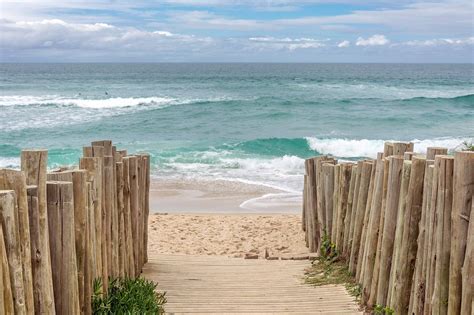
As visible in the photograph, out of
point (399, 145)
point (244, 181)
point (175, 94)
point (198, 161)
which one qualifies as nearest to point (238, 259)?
point (399, 145)

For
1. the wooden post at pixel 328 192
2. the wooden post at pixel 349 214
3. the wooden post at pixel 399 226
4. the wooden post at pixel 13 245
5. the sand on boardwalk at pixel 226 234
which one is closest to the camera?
the wooden post at pixel 13 245

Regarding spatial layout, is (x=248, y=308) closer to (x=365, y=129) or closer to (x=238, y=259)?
(x=238, y=259)

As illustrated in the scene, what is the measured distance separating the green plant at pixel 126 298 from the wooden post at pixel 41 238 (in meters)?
1.22

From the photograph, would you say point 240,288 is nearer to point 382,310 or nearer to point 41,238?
point 382,310

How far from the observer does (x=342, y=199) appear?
848cm

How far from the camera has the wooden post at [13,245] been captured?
393 centimetres

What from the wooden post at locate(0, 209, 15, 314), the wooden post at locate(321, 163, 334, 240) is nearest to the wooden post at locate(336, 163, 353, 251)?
the wooden post at locate(321, 163, 334, 240)

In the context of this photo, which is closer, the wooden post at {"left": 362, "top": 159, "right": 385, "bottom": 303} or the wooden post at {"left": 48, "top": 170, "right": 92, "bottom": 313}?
the wooden post at {"left": 48, "top": 170, "right": 92, "bottom": 313}

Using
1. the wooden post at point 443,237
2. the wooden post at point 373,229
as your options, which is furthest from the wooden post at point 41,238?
the wooden post at point 373,229

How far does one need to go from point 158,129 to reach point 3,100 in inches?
765

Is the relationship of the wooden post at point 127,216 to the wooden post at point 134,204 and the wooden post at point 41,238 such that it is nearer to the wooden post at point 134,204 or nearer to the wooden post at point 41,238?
the wooden post at point 134,204

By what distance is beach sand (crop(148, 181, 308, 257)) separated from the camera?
37.4 feet

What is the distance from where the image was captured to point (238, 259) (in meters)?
9.55

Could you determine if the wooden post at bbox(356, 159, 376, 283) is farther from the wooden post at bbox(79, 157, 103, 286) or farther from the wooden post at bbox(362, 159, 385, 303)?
the wooden post at bbox(79, 157, 103, 286)
